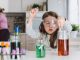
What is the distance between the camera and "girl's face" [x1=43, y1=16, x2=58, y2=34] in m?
1.11

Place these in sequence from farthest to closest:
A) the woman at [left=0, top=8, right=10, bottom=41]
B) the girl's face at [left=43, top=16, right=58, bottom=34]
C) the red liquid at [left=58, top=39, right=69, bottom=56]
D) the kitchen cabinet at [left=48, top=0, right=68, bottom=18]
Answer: the kitchen cabinet at [left=48, top=0, right=68, bottom=18] → the girl's face at [left=43, top=16, right=58, bottom=34] → the woman at [left=0, top=8, right=10, bottom=41] → the red liquid at [left=58, top=39, right=69, bottom=56]

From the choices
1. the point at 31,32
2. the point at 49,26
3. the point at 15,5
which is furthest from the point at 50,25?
the point at 15,5

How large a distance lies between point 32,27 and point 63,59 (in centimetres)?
54

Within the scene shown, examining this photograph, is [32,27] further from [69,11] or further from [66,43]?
[66,43]

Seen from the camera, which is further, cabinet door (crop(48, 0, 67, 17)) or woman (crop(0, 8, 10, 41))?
cabinet door (crop(48, 0, 67, 17))

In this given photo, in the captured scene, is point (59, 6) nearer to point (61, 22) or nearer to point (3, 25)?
point (61, 22)

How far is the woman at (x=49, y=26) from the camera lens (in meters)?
1.08

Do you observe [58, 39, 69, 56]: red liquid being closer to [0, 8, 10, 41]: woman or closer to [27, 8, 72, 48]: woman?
[27, 8, 72, 48]: woman

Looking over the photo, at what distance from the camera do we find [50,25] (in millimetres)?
1117

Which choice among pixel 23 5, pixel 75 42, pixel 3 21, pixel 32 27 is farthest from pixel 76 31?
pixel 3 21

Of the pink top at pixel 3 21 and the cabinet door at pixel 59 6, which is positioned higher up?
the cabinet door at pixel 59 6

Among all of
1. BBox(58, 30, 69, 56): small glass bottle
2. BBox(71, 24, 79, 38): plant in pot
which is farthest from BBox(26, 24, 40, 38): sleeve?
BBox(58, 30, 69, 56): small glass bottle

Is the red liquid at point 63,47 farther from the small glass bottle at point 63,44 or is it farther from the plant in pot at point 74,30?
the plant in pot at point 74,30

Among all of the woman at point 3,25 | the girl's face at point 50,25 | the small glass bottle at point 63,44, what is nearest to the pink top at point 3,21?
the woman at point 3,25
